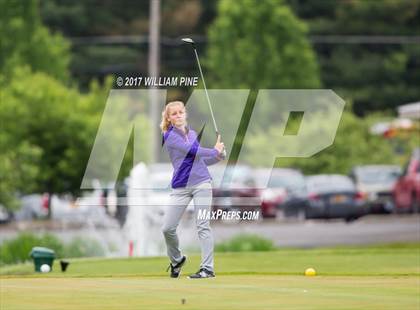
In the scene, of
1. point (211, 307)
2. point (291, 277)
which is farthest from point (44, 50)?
point (211, 307)

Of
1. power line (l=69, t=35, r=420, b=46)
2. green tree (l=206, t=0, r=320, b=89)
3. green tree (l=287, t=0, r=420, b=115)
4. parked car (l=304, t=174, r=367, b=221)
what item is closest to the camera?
parked car (l=304, t=174, r=367, b=221)

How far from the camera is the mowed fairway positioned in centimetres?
1330

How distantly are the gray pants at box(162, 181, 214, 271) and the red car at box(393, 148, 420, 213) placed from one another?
27325 millimetres

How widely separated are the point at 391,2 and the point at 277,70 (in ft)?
73.8

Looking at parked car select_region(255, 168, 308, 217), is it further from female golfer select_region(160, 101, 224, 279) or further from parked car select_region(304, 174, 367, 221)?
female golfer select_region(160, 101, 224, 279)

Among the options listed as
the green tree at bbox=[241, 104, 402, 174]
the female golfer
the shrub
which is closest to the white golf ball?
the female golfer

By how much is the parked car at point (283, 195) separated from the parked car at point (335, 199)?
544mm

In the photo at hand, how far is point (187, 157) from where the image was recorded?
630 inches

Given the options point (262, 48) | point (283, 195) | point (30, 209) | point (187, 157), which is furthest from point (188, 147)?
point (262, 48)

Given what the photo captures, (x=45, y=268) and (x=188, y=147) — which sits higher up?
(x=188, y=147)

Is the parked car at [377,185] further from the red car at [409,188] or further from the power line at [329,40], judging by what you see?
the power line at [329,40]

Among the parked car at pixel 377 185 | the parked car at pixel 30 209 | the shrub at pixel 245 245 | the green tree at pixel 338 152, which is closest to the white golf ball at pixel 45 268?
the shrub at pixel 245 245

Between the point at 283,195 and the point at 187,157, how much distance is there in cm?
3105

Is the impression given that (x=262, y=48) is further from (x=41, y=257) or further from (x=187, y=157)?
(x=187, y=157)
